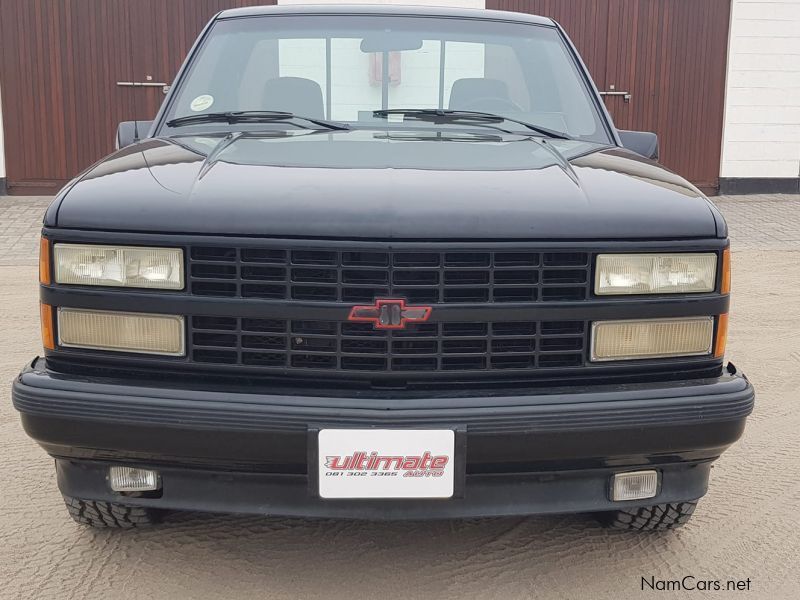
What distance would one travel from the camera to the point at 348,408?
212cm

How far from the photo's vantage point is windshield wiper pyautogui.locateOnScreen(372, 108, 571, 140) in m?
3.15

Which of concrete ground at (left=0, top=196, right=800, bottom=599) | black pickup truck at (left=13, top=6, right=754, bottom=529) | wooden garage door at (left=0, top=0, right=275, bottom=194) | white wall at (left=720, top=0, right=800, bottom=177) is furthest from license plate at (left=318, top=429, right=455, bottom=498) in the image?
white wall at (left=720, top=0, right=800, bottom=177)

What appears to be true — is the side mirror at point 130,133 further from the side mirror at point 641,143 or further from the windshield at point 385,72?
the side mirror at point 641,143

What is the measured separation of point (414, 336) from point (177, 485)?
729 mm

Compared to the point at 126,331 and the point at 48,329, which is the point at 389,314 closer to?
the point at 126,331

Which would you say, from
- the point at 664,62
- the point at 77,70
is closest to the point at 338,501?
the point at 77,70

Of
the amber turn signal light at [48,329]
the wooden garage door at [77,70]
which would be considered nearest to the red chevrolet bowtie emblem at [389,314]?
the amber turn signal light at [48,329]

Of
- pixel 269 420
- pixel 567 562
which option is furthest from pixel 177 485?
pixel 567 562

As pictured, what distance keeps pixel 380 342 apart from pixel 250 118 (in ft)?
4.23

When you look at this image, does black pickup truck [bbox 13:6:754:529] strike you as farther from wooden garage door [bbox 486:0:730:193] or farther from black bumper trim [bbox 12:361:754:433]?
wooden garage door [bbox 486:0:730:193]

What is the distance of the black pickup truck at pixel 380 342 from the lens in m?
2.13

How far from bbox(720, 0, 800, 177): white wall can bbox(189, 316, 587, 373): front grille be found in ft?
34.6

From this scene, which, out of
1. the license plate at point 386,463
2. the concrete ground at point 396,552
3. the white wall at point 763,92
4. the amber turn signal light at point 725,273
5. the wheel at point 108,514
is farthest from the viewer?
the white wall at point 763,92

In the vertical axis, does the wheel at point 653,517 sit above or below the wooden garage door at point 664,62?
below
